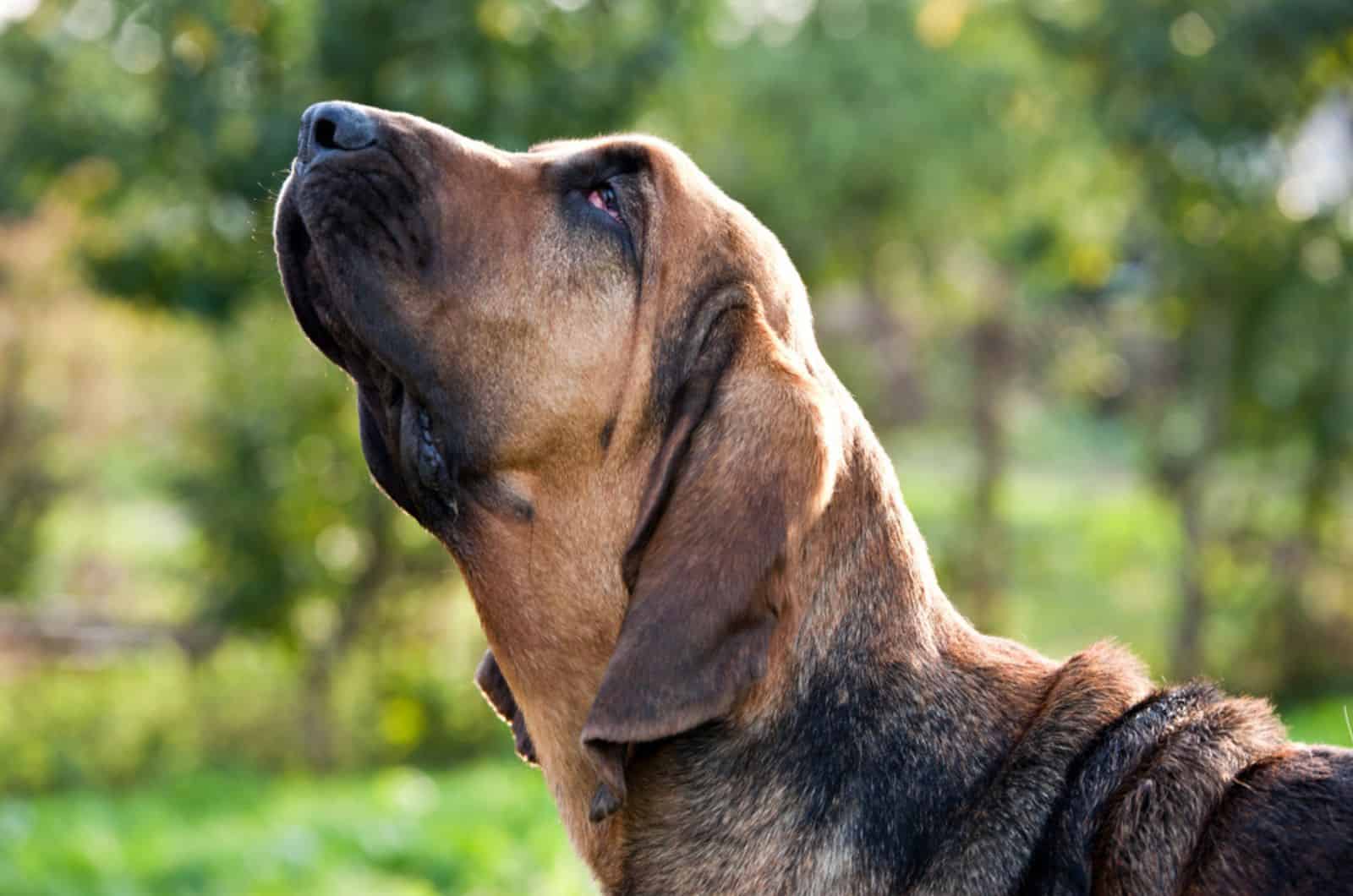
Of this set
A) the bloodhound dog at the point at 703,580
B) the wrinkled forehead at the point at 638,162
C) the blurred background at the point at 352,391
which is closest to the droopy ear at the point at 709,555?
the bloodhound dog at the point at 703,580

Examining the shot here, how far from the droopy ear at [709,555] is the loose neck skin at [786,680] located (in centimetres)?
10

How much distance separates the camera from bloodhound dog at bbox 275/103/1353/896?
3.24 metres

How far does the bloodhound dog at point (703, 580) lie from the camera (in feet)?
10.6

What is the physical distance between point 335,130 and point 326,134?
32 mm

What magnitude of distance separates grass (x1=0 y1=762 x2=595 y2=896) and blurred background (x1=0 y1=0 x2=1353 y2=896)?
0.04 meters

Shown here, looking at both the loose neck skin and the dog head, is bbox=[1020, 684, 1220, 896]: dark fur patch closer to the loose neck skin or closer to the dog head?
the loose neck skin

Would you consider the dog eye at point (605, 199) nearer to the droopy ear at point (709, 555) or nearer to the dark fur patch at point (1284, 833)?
the droopy ear at point (709, 555)

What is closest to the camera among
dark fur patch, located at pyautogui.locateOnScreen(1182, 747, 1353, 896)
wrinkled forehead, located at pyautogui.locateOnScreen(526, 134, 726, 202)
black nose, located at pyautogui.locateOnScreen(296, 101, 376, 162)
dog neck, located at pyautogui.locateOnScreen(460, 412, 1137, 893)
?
dark fur patch, located at pyautogui.locateOnScreen(1182, 747, 1353, 896)

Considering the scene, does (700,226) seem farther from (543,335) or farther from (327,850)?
(327,850)

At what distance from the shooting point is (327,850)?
353 inches

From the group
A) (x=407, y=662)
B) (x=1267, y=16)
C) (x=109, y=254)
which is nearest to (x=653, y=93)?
(x=109, y=254)

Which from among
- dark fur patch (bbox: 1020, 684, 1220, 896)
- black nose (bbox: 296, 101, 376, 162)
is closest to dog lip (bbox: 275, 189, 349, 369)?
black nose (bbox: 296, 101, 376, 162)

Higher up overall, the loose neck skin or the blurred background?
the loose neck skin

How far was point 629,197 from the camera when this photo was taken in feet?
13.1
